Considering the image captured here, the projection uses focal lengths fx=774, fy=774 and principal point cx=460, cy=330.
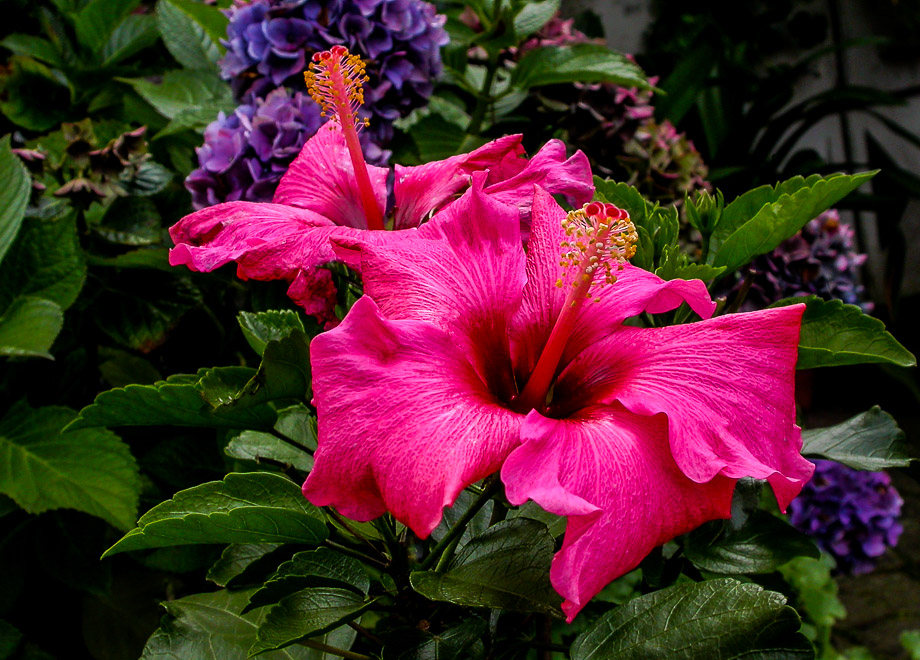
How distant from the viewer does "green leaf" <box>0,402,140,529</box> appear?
2.43 feet

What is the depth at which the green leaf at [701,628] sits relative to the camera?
0.40 metres

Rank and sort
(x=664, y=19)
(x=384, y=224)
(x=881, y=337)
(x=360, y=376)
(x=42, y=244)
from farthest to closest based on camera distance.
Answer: (x=664, y=19)
(x=42, y=244)
(x=384, y=224)
(x=881, y=337)
(x=360, y=376)

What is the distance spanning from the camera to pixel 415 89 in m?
0.98

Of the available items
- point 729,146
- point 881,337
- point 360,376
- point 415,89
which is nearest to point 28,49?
point 415,89

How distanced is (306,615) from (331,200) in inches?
12.2

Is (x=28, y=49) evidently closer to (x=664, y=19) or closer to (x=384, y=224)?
(x=384, y=224)

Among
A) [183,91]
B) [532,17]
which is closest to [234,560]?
[183,91]

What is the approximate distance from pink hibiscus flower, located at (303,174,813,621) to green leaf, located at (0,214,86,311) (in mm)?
543

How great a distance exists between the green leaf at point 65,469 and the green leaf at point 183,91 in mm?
434

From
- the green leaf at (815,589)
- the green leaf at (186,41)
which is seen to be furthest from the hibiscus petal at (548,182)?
the green leaf at (815,589)

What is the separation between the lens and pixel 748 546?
1.75ft

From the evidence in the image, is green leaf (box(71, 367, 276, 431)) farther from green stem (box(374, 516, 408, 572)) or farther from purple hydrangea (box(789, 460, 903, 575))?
purple hydrangea (box(789, 460, 903, 575))

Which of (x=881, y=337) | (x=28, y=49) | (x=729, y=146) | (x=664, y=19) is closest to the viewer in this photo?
(x=881, y=337)

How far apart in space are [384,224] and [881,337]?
1.16 ft
